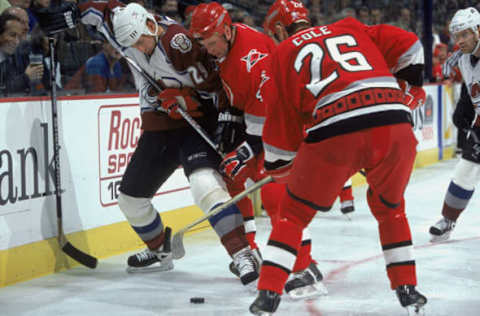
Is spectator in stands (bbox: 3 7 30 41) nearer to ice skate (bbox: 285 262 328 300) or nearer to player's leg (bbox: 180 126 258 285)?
player's leg (bbox: 180 126 258 285)

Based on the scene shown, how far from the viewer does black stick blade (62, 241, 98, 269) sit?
3.62 metres

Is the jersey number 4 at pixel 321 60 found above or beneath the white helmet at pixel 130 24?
above

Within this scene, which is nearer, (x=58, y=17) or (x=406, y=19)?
(x=58, y=17)

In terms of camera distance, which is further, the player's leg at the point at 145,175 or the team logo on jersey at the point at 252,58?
the player's leg at the point at 145,175

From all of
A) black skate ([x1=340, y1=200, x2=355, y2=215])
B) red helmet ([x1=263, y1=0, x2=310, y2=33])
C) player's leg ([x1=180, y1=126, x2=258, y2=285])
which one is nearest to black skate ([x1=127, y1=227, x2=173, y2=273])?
player's leg ([x1=180, y1=126, x2=258, y2=285])

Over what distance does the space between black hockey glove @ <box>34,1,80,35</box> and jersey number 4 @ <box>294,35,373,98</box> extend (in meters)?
1.61

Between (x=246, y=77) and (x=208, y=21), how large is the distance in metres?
0.27

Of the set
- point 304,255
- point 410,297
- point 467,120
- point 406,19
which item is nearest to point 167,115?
point 304,255

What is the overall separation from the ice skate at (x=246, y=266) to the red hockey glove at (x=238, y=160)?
1.10 feet

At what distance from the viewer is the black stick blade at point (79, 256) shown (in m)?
3.62

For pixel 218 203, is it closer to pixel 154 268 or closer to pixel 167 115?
pixel 167 115

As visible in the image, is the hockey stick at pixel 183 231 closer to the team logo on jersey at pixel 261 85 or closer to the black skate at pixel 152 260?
the black skate at pixel 152 260

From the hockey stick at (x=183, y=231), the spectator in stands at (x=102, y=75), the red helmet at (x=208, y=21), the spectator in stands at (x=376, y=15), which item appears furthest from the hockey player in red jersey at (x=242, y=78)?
the spectator in stands at (x=376, y=15)

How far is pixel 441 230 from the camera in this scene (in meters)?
4.18
